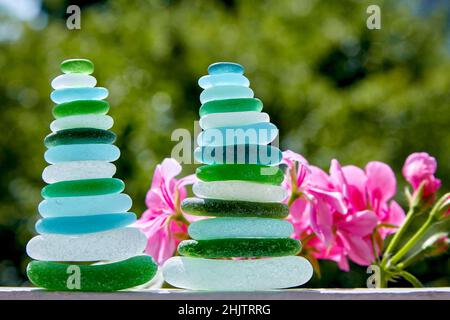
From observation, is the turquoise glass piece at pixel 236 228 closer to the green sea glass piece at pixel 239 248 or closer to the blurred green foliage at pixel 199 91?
the green sea glass piece at pixel 239 248

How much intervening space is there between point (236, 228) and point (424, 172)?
0.24 m

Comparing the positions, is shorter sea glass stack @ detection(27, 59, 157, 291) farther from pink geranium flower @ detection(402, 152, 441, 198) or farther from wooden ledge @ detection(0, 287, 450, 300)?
pink geranium flower @ detection(402, 152, 441, 198)

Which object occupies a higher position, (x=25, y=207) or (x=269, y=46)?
(x=269, y=46)

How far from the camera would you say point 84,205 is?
2.06ft

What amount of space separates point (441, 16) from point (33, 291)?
160 inches

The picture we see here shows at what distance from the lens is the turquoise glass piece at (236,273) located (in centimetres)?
61

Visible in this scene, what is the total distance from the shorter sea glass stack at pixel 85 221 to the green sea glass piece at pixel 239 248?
47mm

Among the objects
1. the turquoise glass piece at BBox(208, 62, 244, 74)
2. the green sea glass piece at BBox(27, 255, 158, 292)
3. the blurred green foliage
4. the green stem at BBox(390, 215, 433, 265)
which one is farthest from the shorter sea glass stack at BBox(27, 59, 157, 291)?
the blurred green foliage

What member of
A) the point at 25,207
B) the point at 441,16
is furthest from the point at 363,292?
the point at 441,16

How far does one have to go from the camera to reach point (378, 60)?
11.9 feet

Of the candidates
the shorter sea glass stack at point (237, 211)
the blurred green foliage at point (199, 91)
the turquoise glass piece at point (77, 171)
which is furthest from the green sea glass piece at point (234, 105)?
the blurred green foliage at point (199, 91)

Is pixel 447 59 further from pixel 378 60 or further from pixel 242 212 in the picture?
pixel 242 212

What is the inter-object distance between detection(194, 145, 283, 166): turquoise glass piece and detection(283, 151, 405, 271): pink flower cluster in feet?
0.14

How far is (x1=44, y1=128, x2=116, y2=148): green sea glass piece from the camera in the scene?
0.63 meters
